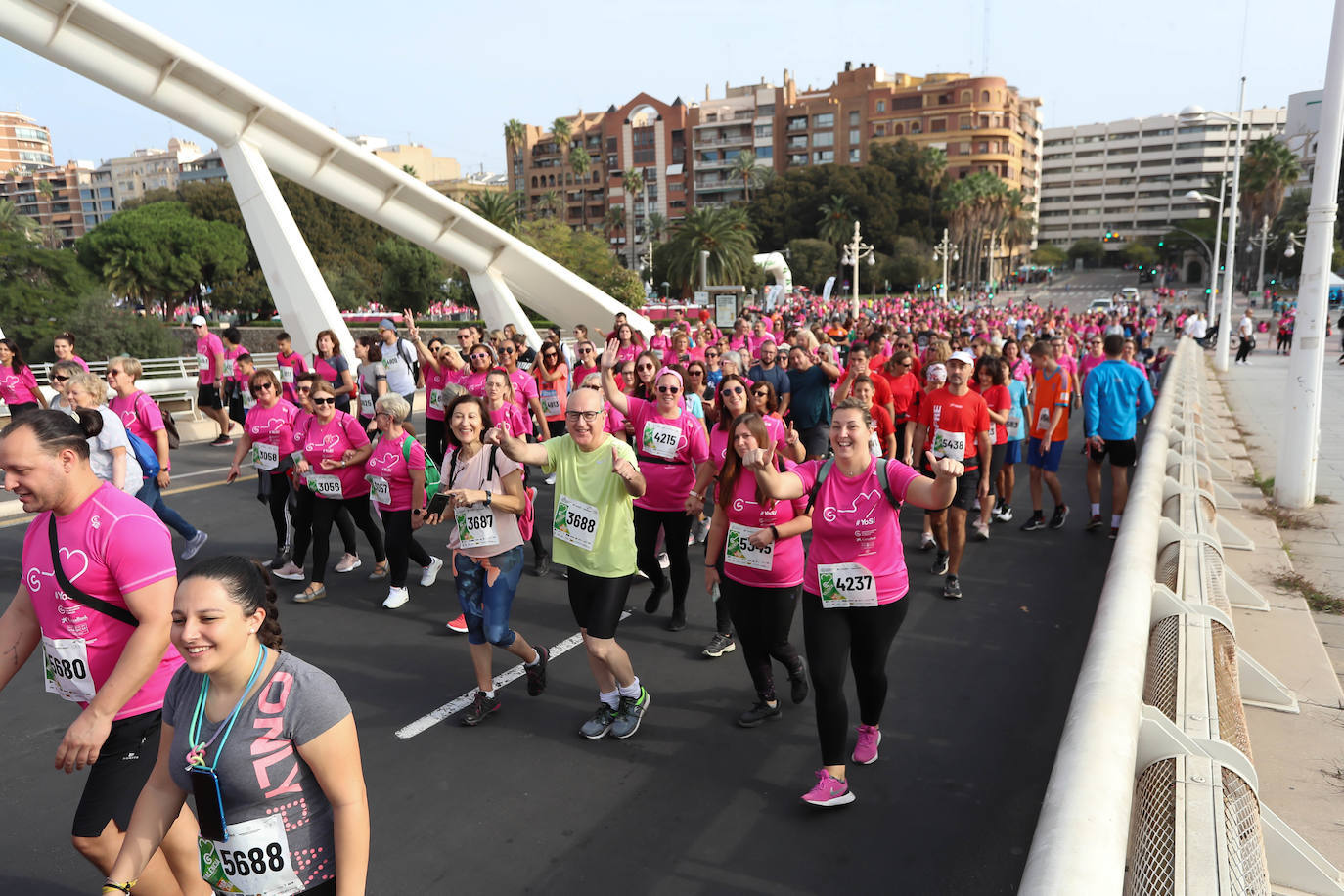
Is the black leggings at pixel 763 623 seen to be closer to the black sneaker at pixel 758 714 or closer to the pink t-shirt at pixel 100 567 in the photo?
the black sneaker at pixel 758 714

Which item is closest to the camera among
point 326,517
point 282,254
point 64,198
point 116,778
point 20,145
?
point 116,778

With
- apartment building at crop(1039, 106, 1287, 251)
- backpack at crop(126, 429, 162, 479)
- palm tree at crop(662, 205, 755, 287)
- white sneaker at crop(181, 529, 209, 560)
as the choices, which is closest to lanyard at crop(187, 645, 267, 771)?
backpack at crop(126, 429, 162, 479)

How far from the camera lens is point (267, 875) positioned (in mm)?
2053

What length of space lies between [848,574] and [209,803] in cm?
260

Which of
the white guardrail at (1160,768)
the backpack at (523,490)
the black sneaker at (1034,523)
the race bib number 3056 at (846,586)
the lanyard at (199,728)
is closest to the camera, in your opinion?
the lanyard at (199,728)

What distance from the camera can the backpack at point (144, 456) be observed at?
6020 millimetres

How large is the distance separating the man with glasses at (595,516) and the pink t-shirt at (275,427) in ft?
11.6

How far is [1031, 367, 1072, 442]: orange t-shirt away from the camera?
8383mm

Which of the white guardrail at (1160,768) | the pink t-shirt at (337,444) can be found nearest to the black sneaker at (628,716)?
the white guardrail at (1160,768)

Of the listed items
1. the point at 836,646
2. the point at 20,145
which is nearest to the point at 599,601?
the point at 836,646

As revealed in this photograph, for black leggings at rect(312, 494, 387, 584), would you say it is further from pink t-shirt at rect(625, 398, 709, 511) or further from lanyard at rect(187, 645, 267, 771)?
lanyard at rect(187, 645, 267, 771)

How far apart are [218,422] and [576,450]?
38.8 ft

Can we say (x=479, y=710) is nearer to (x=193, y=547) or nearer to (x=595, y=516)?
(x=595, y=516)

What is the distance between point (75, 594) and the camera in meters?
2.60
